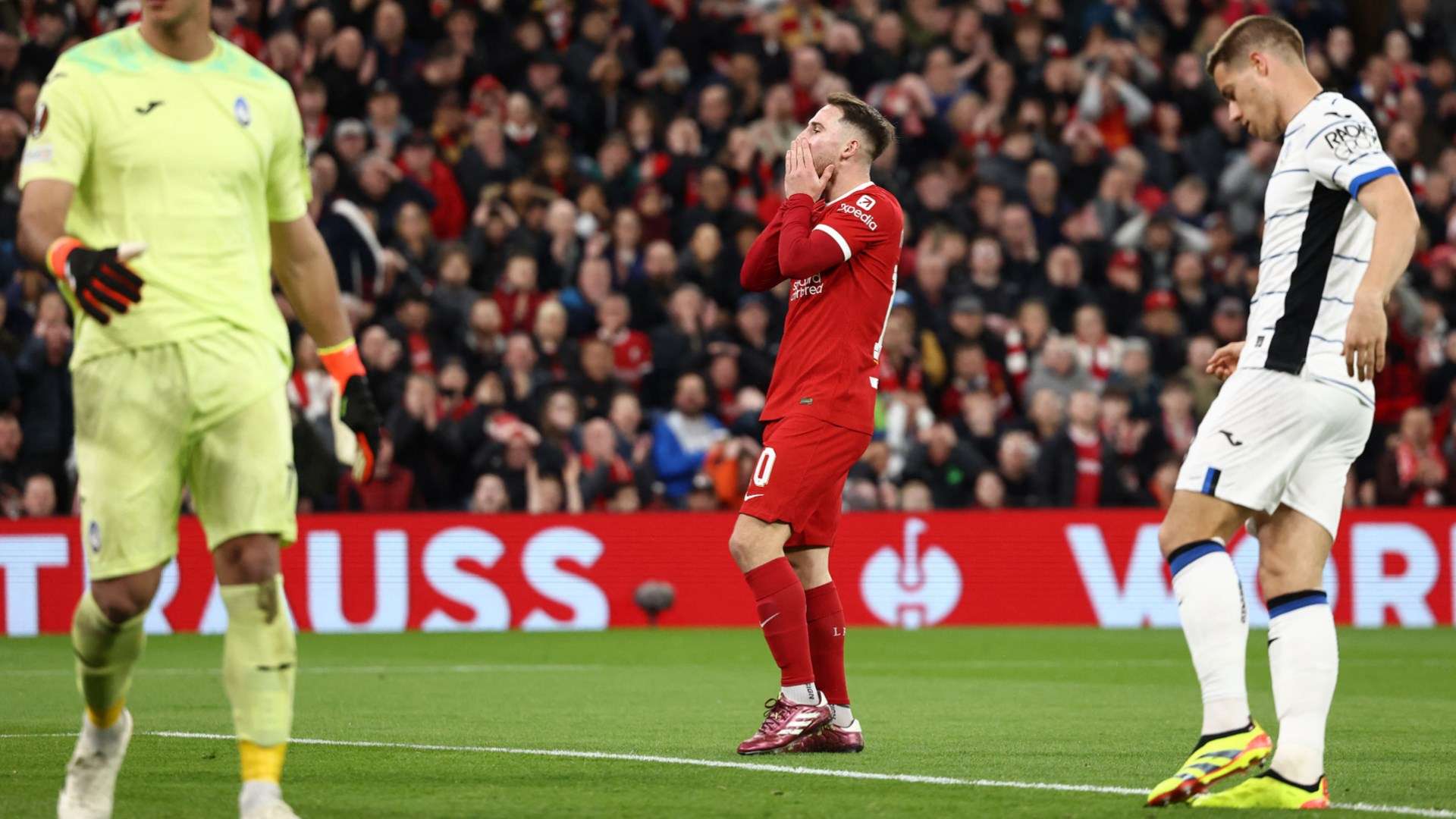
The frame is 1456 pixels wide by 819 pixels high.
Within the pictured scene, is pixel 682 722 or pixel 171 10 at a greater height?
pixel 171 10

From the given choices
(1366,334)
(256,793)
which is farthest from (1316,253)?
(256,793)

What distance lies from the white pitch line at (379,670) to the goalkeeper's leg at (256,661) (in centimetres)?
663

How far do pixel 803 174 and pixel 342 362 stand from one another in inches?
105

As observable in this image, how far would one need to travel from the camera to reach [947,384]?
17688 mm

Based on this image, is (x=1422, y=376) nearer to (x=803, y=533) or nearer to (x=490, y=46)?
(x=490, y=46)

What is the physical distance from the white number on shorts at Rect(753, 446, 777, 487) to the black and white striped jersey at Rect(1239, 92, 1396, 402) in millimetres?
2066

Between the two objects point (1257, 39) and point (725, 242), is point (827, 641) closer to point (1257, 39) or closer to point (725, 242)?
point (1257, 39)

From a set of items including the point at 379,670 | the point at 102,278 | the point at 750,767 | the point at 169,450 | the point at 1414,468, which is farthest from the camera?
the point at 1414,468

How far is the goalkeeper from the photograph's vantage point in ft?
16.4

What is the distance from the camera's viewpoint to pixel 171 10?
5.09 metres

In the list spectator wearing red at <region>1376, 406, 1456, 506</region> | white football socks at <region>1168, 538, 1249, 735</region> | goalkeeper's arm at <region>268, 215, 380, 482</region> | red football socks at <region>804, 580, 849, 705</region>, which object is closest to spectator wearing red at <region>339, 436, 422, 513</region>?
spectator wearing red at <region>1376, 406, 1456, 506</region>

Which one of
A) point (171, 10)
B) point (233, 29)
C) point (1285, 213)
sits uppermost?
point (233, 29)

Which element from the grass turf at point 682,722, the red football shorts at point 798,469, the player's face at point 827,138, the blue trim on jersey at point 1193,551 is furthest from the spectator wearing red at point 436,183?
the blue trim on jersey at point 1193,551

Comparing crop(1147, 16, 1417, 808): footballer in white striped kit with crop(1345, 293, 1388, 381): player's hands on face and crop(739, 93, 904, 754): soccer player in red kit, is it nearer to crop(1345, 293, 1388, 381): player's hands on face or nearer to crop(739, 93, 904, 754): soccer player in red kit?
crop(1345, 293, 1388, 381): player's hands on face
